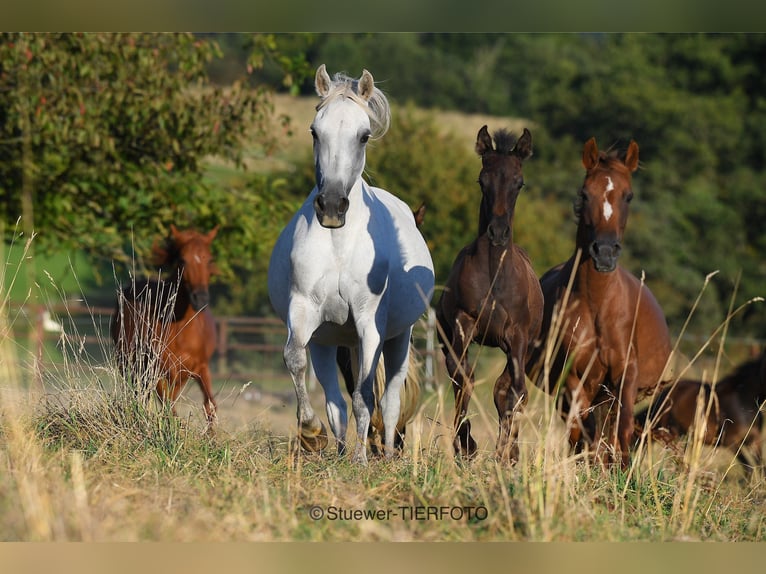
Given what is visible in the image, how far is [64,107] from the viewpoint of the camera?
33.6ft

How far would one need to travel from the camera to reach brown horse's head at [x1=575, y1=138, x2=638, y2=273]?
6199 millimetres

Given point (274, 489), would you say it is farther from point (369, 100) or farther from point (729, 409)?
point (729, 409)

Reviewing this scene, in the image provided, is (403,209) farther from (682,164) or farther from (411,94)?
(411,94)

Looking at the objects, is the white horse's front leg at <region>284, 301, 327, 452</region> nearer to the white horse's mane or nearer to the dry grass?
the dry grass

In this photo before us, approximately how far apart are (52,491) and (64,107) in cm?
652

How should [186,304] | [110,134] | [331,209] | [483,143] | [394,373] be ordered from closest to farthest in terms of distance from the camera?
[331,209] < [483,143] < [394,373] < [186,304] < [110,134]

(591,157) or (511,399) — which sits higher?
(591,157)

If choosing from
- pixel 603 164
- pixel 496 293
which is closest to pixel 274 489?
pixel 496 293


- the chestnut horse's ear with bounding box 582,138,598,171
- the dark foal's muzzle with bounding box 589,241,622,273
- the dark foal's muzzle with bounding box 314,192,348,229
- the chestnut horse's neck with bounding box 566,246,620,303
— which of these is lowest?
the chestnut horse's neck with bounding box 566,246,620,303

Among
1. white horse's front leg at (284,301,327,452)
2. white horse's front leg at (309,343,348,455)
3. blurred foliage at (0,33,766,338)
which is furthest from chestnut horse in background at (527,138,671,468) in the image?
white horse's front leg at (284,301,327,452)

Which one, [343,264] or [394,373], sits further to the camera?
[394,373]

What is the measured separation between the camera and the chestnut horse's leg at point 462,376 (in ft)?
19.8

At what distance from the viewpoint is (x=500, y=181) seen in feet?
19.6

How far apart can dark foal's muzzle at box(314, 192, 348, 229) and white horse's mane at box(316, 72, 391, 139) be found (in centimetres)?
67
